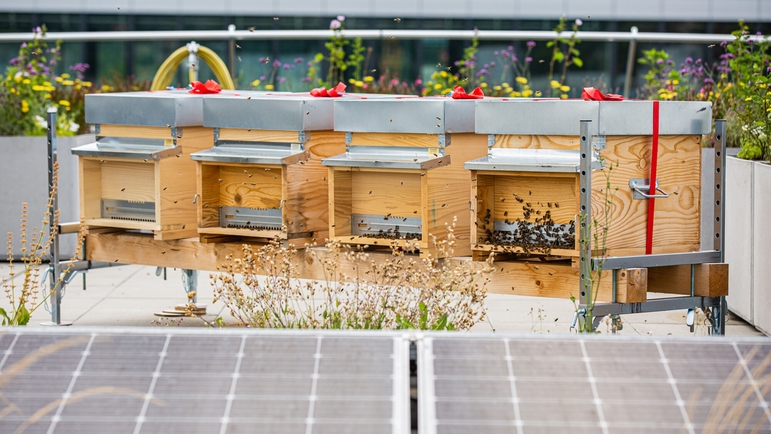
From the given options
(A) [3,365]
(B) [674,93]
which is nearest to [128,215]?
(A) [3,365]

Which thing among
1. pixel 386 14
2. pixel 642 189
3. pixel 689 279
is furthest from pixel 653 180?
pixel 386 14

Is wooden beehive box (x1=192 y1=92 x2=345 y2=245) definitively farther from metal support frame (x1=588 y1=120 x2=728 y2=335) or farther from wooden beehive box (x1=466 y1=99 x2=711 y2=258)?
metal support frame (x1=588 y1=120 x2=728 y2=335)

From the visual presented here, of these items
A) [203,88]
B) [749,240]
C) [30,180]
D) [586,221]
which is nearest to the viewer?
[586,221]

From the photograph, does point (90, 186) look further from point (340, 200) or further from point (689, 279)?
point (689, 279)

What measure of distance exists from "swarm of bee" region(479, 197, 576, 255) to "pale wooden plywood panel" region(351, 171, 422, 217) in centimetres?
57

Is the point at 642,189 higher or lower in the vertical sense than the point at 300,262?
higher

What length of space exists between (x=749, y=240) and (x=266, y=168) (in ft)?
11.1

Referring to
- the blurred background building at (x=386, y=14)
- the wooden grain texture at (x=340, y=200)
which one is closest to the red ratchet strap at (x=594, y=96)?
the wooden grain texture at (x=340, y=200)

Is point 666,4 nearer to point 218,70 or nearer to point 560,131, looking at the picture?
point 218,70

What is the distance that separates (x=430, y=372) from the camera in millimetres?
2670

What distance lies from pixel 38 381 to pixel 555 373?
144 cm

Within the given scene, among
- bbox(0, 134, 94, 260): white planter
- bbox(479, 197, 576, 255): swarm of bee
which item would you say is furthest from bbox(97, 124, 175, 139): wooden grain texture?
bbox(0, 134, 94, 260): white planter

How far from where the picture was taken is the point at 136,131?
6.07 m

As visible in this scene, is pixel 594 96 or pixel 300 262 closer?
pixel 594 96
